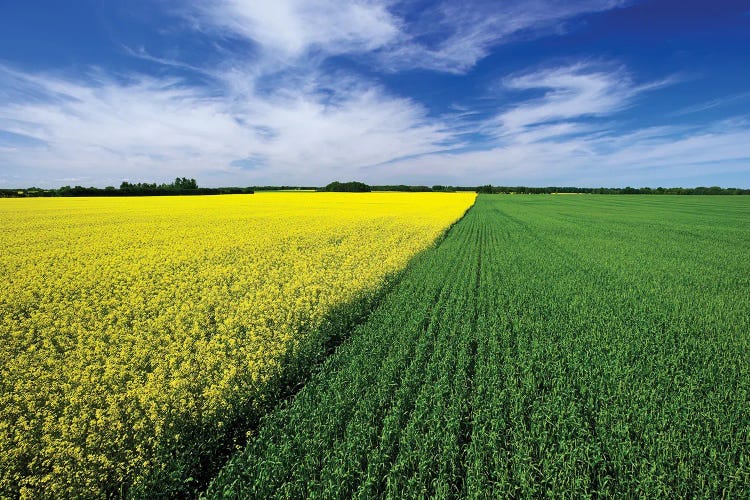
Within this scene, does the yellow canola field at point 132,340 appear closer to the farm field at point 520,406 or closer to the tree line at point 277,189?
the farm field at point 520,406

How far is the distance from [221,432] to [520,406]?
3992 millimetres

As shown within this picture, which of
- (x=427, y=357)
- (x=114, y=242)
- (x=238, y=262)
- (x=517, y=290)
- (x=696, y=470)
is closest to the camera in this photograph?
(x=696, y=470)

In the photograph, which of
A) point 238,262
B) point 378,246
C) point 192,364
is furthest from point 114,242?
point 192,364

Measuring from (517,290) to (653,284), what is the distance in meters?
4.98

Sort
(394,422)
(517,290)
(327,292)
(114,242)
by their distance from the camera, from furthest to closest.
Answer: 1. (114,242)
2. (517,290)
3. (327,292)
4. (394,422)

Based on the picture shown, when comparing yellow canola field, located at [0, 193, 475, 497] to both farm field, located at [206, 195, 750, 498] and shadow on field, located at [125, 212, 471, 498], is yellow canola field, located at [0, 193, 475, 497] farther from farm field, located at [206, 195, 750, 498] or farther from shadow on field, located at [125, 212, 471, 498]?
farm field, located at [206, 195, 750, 498]

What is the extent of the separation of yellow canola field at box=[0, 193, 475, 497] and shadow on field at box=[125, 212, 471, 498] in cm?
7

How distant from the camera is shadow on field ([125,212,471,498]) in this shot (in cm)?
373

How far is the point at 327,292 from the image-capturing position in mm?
9469

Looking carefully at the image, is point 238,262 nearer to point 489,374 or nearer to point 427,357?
point 427,357

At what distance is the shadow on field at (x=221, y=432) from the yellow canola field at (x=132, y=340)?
70 millimetres

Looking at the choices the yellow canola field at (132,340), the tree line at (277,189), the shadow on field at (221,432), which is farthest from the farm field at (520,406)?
the tree line at (277,189)

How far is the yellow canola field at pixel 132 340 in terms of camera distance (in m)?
3.94

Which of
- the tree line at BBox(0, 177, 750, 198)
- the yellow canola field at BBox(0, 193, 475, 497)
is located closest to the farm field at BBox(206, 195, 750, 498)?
the yellow canola field at BBox(0, 193, 475, 497)
